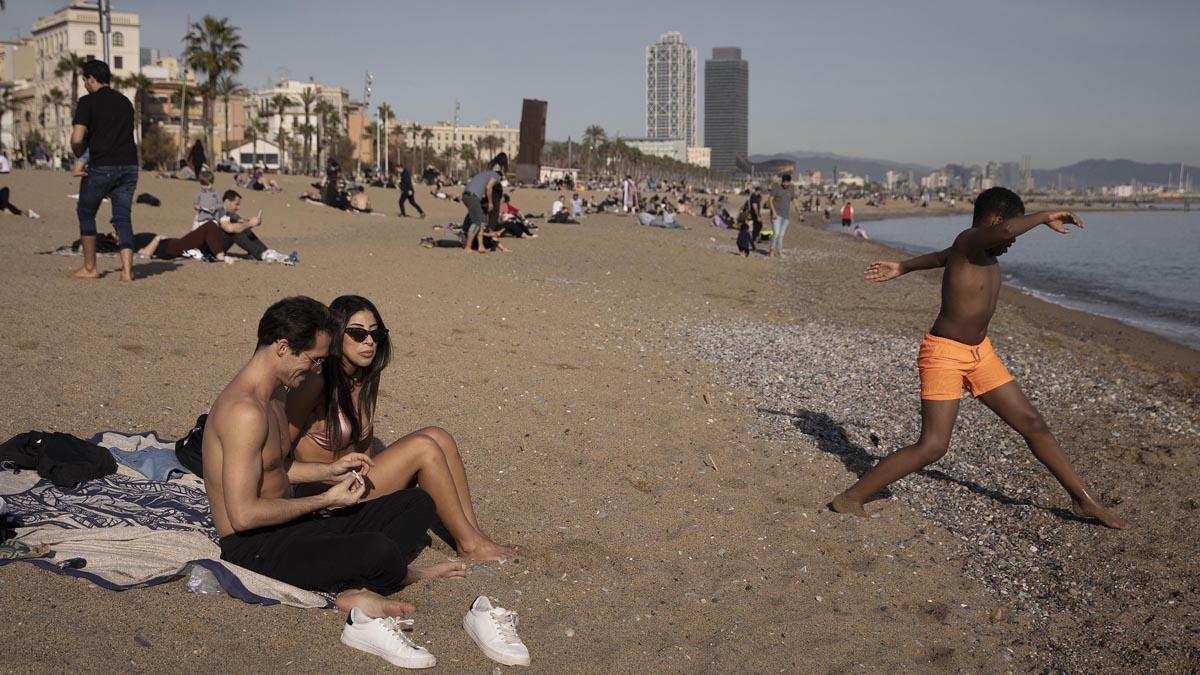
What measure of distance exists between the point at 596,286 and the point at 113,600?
10.1 m

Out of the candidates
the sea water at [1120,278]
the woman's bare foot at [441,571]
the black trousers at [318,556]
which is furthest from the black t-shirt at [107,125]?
the sea water at [1120,278]

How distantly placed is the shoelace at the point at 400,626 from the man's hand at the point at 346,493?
564 millimetres

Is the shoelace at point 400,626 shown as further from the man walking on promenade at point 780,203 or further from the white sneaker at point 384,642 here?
the man walking on promenade at point 780,203

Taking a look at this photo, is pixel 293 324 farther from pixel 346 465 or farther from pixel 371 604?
pixel 371 604

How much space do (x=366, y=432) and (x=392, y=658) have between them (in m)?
1.42

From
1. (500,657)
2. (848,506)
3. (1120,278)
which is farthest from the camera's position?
(1120,278)

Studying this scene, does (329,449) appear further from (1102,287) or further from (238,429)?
(1102,287)

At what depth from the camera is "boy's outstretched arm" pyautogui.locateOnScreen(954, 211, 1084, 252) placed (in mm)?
4801

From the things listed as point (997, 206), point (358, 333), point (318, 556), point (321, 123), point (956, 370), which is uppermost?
point (321, 123)

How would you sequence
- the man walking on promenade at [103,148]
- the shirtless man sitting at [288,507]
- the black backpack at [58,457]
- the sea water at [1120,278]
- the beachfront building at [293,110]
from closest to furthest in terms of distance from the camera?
the shirtless man sitting at [288,507] < the black backpack at [58,457] < the man walking on promenade at [103,148] < the sea water at [1120,278] < the beachfront building at [293,110]

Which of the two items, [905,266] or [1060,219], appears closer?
[1060,219]

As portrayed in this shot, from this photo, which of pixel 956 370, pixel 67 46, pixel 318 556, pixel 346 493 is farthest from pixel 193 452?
pixel 67 46

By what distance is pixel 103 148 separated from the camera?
9.09m

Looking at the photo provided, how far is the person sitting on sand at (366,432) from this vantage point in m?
4.39
